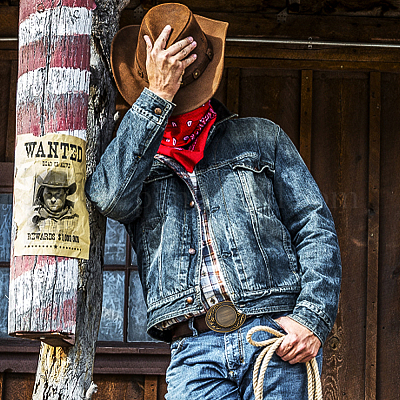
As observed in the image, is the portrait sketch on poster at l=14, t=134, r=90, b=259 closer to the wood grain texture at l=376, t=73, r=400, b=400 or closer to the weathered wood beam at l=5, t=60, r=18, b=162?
the weathered wood beam at l=5, t=60, r=18, b=162

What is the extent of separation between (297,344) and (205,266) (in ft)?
1.45

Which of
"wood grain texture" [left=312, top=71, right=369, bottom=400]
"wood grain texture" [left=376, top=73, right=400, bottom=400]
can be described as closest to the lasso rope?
"wood grain texture" [left=312, top=71, right=369, bottom=400]

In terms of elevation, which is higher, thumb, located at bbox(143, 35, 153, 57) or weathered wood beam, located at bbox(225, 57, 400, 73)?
weathered wood beam, located at bbox(225, 57, 400, 73)

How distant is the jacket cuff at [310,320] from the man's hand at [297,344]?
0.01m

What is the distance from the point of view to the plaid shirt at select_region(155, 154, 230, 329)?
2213 millimetres

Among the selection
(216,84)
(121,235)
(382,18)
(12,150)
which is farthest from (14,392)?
(382,18)

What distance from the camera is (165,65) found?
217 centimetres

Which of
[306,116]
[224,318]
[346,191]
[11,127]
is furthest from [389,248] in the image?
[11,127]

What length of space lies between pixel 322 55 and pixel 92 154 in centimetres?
255

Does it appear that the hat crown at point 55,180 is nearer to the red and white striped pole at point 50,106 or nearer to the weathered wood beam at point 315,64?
the red and white striped pole at point 50,106

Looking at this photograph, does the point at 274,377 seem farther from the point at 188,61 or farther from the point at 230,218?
the point at 188,61

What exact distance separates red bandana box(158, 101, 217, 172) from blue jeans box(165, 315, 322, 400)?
0.67 metres

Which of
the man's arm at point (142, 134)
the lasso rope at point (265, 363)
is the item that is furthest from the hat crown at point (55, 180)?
the lasso rope at point (265, 363)

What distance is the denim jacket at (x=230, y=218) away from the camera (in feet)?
7.14
